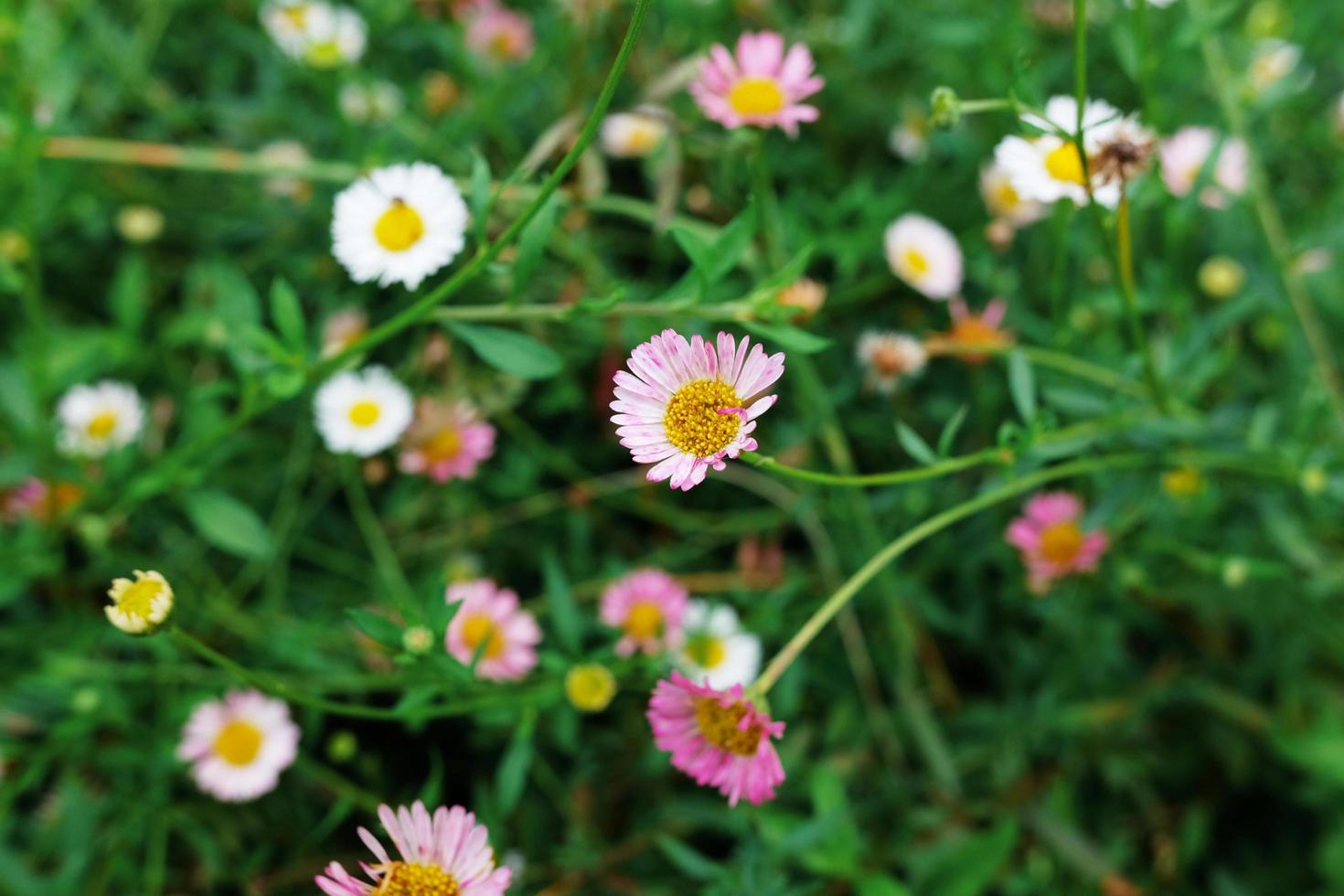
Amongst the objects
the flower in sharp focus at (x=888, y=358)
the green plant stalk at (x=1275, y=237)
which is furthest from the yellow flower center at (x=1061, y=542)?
the green plant stalk at (x=1275, y=237)

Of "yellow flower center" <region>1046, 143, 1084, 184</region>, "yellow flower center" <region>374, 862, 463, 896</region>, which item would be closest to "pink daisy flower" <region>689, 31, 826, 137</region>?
"yellow flower center" <region>1046, 143, 1084, 184</region>

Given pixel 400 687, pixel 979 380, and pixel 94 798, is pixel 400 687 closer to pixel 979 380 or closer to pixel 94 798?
pixel 94 798

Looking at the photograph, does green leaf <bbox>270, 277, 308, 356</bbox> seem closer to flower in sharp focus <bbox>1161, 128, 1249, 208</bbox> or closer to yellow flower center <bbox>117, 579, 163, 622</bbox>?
yellow flower center <bbox>117, 579, 163, 622</bbox>

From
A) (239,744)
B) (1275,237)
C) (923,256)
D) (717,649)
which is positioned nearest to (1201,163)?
(1275,237)

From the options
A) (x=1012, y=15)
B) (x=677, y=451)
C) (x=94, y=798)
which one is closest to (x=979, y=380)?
(x=1012, y=15)

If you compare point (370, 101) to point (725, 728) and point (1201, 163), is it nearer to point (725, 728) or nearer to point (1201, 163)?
point (725, 728)

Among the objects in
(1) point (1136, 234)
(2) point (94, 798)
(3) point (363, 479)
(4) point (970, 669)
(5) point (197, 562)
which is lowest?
(2) point (94, 798)

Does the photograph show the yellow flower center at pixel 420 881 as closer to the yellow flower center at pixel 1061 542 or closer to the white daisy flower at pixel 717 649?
the white daisy flower at pixel 717 649
